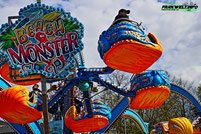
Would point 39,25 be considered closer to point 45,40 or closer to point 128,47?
point 45,40

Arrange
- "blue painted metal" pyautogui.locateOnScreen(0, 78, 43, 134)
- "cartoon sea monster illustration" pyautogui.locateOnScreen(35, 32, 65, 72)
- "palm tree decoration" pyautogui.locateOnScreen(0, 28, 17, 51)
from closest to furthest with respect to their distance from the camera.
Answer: "cartoon sea monster illustration" pyautogui.locateOnScreen(35, 32, 65, 72) → "palm tree decoration" pyautogui.locateOnScreen(0, 28, 17, 51) → "blue painted metal" pyautogui.locateOnScreen(0, 78, 43, 134)

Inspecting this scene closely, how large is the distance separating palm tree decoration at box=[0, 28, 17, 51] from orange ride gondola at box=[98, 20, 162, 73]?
96.9 inches

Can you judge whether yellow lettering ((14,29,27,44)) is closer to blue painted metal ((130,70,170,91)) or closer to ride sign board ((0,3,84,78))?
ride sign board ((0,3,84,78))

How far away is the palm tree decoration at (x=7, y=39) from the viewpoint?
663 centimetres

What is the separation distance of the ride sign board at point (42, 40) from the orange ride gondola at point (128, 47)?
771 mm

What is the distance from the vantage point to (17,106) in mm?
7629

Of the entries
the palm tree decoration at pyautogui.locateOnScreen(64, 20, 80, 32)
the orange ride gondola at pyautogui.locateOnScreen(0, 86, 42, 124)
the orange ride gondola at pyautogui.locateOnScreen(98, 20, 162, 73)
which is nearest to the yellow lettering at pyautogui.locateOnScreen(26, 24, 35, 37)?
the palm tree decoration at pyautogui.locateOnScreen(64, 20, 80, 32)

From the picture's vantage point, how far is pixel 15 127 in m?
9.30

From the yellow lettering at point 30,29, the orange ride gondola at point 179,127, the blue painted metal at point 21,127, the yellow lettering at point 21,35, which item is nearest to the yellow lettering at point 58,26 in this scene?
the yellow lettering at point 30,29

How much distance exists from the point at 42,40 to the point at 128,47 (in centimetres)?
238

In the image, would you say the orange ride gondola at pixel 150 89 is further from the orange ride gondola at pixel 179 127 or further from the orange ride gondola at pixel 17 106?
the orange ride gondola at pixel 17 106

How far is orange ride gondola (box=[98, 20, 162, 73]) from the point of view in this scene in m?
6.39

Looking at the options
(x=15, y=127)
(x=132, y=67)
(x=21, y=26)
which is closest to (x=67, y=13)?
(x=21, y=26)

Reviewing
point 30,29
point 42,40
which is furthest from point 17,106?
point 30,29
